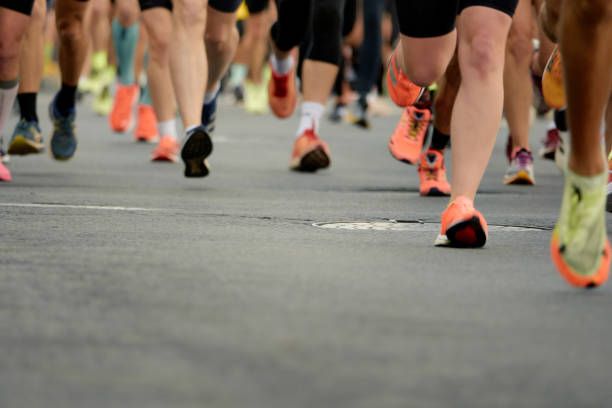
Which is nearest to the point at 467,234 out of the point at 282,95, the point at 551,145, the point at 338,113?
the point at 282,95

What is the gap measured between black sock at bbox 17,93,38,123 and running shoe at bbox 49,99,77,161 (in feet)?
0.79

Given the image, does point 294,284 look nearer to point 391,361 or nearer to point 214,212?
point 391,361

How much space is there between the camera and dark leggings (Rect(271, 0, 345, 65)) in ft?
23.9

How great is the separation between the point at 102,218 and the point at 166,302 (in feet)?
6.07

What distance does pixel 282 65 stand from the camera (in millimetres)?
8094

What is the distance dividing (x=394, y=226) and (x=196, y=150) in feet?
4.77

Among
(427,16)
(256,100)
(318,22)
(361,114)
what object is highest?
(318,22)


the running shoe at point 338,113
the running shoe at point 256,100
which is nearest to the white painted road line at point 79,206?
the running shoe at point 338,113

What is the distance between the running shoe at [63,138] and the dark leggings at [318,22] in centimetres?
138

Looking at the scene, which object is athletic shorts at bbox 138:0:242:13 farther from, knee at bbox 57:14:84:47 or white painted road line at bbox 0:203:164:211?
white painted road line at bbox 0:203:164:211

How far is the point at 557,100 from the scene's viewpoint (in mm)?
4441

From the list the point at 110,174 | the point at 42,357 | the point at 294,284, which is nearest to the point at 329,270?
the point at 294,284

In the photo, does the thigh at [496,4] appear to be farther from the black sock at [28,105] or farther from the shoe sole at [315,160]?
the black sock at [28,105]

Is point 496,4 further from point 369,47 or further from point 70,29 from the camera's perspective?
point 369,47
